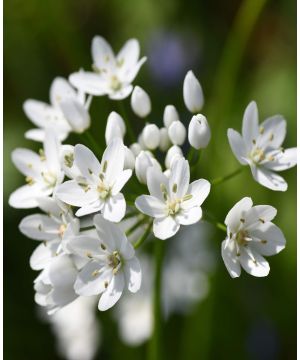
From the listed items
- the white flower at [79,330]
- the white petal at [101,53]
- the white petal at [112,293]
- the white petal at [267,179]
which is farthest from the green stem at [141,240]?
the white flower at [79,330]

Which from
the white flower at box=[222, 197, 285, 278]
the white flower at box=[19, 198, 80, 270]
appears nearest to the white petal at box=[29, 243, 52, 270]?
the white flower at box=[19, 198, 80, 270]

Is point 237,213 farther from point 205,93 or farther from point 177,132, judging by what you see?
point 205,93

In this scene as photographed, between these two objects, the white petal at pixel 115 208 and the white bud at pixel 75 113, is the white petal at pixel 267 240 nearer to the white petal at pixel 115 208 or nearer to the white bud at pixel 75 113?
the white petal at pixel 115 208

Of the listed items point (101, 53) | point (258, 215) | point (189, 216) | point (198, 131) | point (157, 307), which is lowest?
point (157, 307)

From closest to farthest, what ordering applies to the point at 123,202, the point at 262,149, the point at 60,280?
the point at 123,202 < the point at 60,280 < the point at 262,149

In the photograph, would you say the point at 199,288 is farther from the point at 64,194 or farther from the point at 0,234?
the point at 64,194

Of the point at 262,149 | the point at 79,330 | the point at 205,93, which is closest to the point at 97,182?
the point at 262,149

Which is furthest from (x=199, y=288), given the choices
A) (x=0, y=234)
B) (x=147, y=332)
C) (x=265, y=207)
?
(x=265, y=207)
